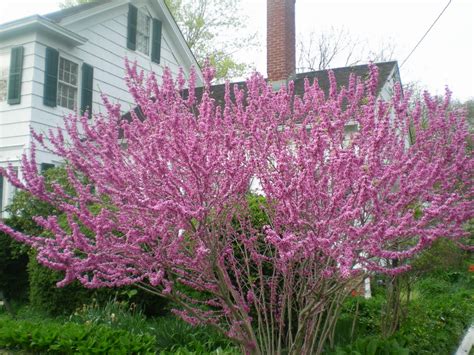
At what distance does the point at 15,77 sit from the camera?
10.4 metres

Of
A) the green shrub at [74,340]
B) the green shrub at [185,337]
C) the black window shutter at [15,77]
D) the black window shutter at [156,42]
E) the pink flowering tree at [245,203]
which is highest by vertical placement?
the black window shutter at [156,42]

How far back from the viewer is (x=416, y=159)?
11.6 feet

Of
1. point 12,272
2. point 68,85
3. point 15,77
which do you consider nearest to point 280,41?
point 68,85

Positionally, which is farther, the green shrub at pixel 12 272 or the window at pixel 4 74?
the window at pixel 4 74

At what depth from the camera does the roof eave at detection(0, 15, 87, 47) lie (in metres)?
10.1

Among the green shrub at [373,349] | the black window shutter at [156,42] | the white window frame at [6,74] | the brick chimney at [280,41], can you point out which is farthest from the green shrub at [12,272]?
the black window shutter at [156,42]

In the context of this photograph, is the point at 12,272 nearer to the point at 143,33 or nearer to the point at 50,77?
the point at 50,77

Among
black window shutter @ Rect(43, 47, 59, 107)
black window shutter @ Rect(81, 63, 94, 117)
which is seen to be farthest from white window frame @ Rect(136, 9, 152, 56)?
black window shutter @ Rect(43, 47, 59, 107)

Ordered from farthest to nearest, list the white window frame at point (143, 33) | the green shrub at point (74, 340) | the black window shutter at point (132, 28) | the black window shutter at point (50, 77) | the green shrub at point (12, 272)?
the white window frame at point (143, 33), the black window shutter at point (132, 28), the black window shutter at point (50, 77), the green shrub at point (12, 272), the green shrub at point (74, 340)

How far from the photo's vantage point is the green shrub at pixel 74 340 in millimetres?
4152

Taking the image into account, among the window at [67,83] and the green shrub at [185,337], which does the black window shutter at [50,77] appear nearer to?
the window at [67,83]

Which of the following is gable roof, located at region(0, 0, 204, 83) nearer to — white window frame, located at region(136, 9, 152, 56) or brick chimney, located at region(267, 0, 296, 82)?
white window frame, located at region(136, 9, 152, 56)

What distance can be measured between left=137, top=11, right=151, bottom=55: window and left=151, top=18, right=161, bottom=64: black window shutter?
17 centimetres

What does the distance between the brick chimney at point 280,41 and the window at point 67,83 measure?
15.3ft
